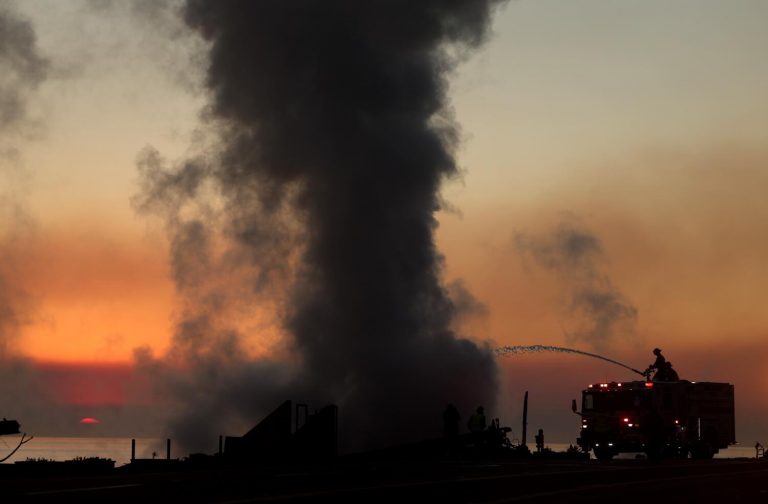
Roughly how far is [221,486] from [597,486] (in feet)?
29.1

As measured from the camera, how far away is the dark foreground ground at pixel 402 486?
21016mm

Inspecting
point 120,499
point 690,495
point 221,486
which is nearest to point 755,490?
point 690,495

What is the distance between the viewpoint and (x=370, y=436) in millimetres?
76375

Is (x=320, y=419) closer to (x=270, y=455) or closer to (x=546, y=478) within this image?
(x=270, y=455)

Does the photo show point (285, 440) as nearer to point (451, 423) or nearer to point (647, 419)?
point (451, 423)

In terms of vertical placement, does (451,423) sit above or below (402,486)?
above

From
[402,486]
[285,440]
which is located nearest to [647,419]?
[285,440]

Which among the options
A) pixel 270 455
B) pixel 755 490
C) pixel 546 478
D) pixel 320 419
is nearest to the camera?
pixel 755 490

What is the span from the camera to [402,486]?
24344mm

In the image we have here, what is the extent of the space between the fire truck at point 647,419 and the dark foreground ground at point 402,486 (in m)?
17.6

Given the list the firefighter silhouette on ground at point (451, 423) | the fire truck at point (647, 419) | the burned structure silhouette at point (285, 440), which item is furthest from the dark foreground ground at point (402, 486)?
the fire truck at point (647, 419)

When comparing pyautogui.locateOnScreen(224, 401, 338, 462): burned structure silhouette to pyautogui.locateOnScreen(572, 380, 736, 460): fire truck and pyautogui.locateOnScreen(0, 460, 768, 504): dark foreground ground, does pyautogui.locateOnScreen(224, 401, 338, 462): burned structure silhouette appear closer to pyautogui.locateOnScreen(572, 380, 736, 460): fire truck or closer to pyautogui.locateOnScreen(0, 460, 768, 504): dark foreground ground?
pyautogui.locateOnScreen(0, 460, 768, 504): dark foreground ground

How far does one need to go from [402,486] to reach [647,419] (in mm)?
28361

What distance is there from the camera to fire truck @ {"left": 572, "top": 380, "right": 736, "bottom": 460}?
50094mm
